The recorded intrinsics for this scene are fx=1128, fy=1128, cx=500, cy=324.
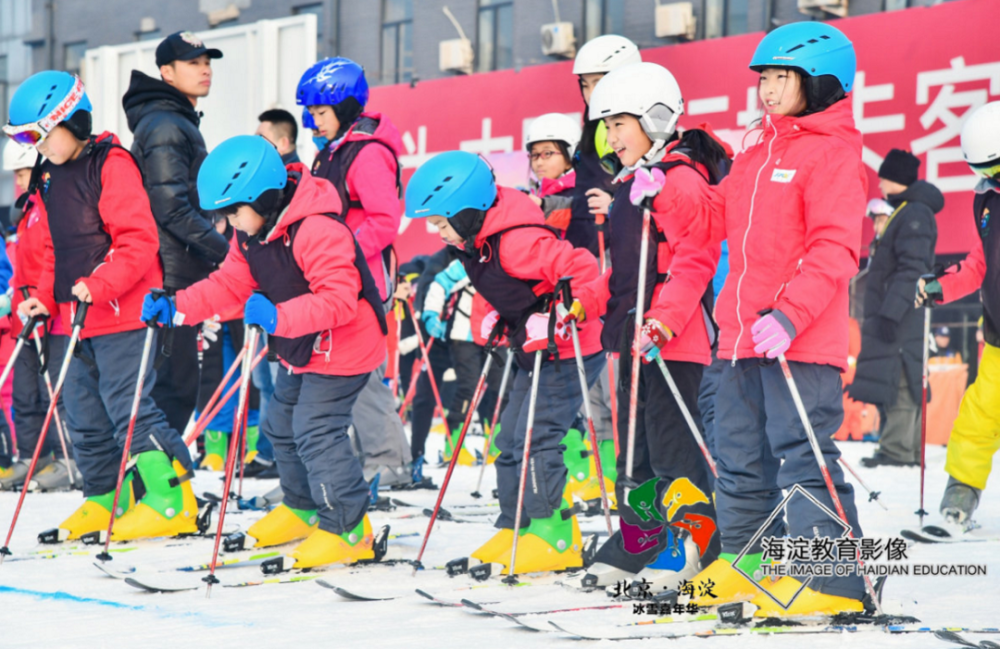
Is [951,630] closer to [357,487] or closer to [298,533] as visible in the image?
[357,487]

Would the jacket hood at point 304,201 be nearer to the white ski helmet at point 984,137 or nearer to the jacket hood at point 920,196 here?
the white ski helmet at point 984,137

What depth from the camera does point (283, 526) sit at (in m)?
4.84

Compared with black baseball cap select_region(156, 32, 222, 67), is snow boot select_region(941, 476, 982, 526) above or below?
below

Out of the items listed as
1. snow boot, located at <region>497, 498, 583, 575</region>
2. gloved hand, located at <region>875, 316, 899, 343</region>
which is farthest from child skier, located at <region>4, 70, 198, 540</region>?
gloved hand, located at <region>875, 316, 899, 343</region>

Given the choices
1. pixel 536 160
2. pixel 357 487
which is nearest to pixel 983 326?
pixel 536 160

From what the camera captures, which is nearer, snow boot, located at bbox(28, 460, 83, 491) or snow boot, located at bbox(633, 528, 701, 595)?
snow boot, located at bbox(633, 528, 701, 595)

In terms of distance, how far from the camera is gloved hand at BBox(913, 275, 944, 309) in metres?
5.25

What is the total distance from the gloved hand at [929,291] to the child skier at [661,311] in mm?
1528

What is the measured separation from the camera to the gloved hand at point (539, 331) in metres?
4.20

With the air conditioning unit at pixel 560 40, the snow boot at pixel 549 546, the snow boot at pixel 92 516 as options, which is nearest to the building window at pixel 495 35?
the air conditioning unit at pixel 560 40

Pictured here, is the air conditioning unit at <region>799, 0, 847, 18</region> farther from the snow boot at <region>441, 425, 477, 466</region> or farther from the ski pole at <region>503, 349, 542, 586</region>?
the ski pole at <region>503, 349, 542, 586</region>

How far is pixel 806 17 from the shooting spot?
12930mm

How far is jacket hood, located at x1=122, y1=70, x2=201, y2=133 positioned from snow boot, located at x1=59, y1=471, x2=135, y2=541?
189cm

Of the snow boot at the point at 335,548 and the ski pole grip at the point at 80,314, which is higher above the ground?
the ski pole grip at the point at 80,314
